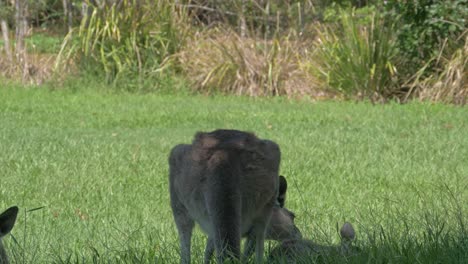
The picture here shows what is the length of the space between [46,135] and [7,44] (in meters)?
11.1

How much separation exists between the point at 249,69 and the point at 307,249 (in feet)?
45.4

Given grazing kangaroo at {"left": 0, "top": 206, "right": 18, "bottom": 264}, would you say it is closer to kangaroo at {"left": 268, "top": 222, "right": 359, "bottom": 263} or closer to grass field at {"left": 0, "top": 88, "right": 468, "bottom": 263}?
grass field at {"left": 0, "top": 88, "right": 468, "bottom": 263}

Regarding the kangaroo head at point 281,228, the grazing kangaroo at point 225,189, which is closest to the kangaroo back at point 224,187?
the grazing kangaroo at point 225,189

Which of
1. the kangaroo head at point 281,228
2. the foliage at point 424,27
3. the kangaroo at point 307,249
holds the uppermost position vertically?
the kangaroo at point 307,249

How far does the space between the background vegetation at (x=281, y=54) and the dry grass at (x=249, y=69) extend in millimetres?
20

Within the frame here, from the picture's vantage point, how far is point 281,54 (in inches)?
772

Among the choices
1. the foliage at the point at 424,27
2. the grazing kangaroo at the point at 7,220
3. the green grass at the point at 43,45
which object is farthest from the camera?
the green grass at the point at 43,45

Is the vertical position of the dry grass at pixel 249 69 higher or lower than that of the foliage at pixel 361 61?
lower

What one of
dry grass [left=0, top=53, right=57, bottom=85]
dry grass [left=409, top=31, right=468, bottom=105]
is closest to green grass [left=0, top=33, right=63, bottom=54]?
dry grass [left=0, top=53, right=57, bottom=85]

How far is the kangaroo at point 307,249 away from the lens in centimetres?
502

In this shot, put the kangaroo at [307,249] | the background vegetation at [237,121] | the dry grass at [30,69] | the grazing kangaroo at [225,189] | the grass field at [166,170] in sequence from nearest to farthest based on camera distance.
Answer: the grazing kangaroo at [225,189], the kangaroo at [307,249], the grass field at [166,170], the background vegetation at [237,121], the dry grass at [30,69]

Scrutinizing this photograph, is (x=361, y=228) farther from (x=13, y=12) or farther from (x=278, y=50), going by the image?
A: (x=13, y=12)

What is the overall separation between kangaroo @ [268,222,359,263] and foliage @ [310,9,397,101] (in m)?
12.4

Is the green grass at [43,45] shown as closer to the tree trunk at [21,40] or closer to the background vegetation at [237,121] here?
the tree trunk at [21,40]
